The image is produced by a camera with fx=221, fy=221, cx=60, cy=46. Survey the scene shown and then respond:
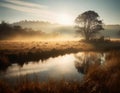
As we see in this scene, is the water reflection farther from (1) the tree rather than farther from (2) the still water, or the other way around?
(1) the tree

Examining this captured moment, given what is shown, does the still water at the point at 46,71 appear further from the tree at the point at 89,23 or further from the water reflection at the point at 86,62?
the tree at the point at 89,23

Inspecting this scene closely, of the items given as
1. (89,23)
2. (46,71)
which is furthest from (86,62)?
(89,23)

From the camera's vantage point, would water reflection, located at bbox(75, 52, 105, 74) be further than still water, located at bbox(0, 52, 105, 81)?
Yes

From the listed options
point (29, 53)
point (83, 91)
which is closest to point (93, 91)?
point (83, 91)

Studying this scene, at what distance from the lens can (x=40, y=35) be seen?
91500mm

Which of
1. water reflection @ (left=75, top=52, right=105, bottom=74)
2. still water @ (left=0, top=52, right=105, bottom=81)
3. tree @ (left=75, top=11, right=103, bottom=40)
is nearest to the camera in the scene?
still water @ (left=0, top=52, right=105, bottom=81)

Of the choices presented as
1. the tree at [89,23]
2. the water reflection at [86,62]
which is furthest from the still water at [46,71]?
the tree at [89,23]

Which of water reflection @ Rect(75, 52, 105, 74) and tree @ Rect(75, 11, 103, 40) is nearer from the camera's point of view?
water reflection @ Rect(75, 52, 105, 74)

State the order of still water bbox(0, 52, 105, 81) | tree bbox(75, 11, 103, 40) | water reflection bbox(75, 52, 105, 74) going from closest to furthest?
still water bbox(0, 52, 105, 81), water reflection bbox(75, 52, 105, 74), tree bbox(75, 11, 103, 40)

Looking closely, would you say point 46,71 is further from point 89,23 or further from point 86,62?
point 89,23

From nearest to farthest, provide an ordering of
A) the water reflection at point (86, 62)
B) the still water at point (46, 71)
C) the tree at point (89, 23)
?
the still water at point (46, 71) < the water reflection at point (86, 62) < the tree at point (89, 23)

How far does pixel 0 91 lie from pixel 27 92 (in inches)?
45.8

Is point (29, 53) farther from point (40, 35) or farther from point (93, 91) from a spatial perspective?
point (40, 35)

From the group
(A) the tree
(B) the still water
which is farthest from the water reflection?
(A) the tree
